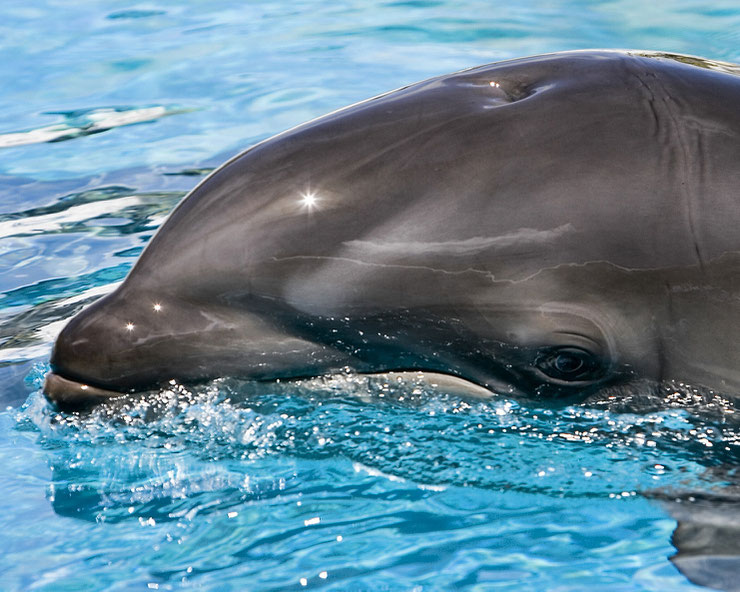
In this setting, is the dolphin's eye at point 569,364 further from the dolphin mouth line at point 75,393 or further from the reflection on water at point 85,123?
the reflection on water at point 85,123

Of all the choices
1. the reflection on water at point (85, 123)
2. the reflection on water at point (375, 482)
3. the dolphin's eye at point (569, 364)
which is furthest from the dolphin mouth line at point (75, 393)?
the reflection on water at point (85, 123)

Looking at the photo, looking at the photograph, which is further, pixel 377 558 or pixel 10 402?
Answer: pixel 10 402

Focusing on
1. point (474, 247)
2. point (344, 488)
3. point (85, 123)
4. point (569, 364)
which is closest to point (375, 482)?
point (344, 488)

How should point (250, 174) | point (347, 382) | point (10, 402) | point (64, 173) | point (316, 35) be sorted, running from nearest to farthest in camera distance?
point (250, 174)
point (347, 382)
point (10, 402)
point (64, 173)
point (316, 35)

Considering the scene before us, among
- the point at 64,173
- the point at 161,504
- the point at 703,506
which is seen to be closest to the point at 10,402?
the point at 161,504

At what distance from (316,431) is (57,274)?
3.64m

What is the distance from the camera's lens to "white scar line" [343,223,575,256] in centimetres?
415

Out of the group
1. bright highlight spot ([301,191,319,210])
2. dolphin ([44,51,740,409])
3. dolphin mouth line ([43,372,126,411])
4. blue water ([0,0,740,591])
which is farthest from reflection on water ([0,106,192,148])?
bright highlight spot ([301,191,319,210])

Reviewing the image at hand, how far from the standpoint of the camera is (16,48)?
1430 cm

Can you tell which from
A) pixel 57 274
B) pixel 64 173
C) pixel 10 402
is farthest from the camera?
pixel 64 173

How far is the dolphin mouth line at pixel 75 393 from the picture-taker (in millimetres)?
4610

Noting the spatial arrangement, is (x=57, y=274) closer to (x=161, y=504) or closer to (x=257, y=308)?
(x=161, y=504)

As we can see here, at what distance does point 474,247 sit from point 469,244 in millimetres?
22

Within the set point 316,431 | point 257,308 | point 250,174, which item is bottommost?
point 316,431
